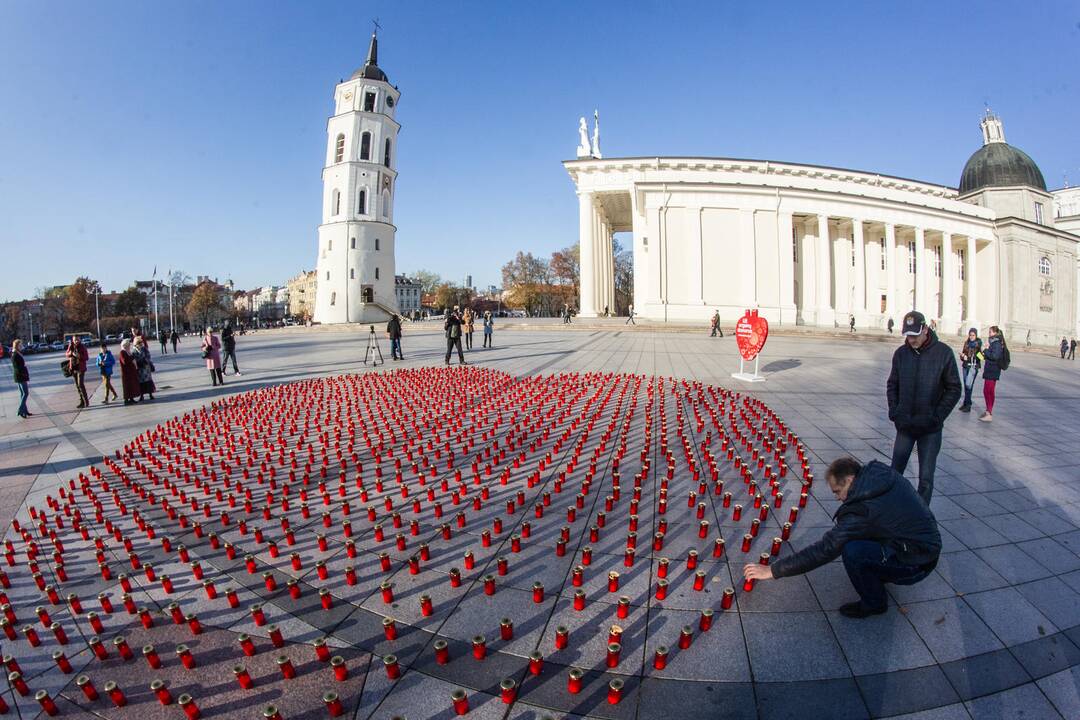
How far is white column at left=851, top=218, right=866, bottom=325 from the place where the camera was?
45.7m

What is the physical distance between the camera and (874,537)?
3.47 metres

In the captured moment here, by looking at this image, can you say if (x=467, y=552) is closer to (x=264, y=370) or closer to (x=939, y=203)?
(x=264, y=370)

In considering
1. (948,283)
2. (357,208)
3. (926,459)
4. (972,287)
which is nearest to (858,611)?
(926,459)

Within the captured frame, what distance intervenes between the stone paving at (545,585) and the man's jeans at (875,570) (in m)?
0.27

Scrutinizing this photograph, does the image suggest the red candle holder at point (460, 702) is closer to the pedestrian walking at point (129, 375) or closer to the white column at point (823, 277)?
the pedestrian walking at point (129, 375)

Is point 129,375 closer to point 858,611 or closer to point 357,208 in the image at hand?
point 858,611

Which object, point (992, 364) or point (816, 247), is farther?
point (816, 247)

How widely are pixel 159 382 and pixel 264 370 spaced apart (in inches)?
133

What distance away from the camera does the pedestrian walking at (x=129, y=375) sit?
1315 cm

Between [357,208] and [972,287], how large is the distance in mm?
70894

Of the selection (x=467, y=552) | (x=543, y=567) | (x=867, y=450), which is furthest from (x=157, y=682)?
(x=867, y=450)

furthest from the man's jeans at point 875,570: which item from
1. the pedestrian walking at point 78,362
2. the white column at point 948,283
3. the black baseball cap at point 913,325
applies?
the white column at point 948,283

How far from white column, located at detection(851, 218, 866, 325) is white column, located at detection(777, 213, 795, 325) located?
8.55m

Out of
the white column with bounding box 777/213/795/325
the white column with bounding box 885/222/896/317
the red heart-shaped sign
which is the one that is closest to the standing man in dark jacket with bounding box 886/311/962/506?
the red heart-shaped sign
